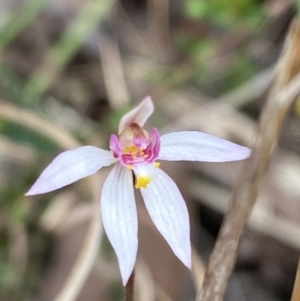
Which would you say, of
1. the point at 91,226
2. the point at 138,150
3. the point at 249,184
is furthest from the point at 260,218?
the point at 138,150

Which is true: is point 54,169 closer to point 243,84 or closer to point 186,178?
point 186,178

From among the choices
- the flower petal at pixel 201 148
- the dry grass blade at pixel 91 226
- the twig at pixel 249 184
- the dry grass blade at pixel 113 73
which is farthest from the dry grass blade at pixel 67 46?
the flower petal at pixel 201 148

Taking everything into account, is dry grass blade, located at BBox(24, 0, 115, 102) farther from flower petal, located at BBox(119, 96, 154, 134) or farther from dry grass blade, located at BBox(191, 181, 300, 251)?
flower petal, located at BBox(119, 96, 154, 134)

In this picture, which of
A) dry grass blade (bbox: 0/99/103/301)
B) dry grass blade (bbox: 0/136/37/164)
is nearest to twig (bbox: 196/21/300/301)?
dry grass blade (bbox: 0/99/103/301)

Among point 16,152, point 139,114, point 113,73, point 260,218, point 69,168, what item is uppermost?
point 113,73

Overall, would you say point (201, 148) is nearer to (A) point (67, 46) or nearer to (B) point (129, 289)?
Answer: (B) point (129, 289)

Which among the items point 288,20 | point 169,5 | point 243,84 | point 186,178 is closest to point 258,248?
point 186,178

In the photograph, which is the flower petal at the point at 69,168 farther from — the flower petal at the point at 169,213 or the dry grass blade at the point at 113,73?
the dry grass blade at the point at 113,73
